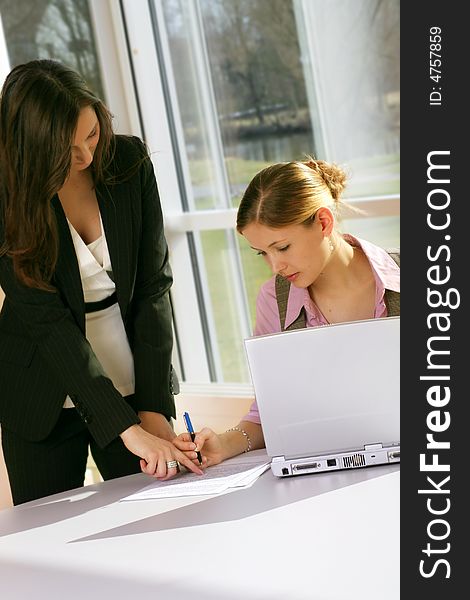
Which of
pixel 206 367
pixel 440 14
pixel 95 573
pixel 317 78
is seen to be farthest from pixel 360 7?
pixel 95 573

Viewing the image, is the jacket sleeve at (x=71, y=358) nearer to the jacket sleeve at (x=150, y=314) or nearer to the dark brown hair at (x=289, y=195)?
the jacket sleeve at (x=150, y=314)

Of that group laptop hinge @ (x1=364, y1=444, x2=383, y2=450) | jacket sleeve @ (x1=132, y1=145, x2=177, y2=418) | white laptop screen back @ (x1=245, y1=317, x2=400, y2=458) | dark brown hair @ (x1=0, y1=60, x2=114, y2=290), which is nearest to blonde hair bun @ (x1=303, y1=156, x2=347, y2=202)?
jacket sleeve @ (x1=132, y1=145, x2=177, y2=418)

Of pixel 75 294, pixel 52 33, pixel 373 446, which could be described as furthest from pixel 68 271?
pixel 52 33

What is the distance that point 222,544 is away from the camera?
1442 millimetres

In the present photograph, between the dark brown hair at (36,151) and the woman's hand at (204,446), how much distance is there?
0.46 metres

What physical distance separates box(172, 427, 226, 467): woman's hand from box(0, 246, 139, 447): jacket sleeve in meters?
0.14

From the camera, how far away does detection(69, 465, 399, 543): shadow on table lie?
1582 mm

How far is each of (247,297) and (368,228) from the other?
66 centimetres

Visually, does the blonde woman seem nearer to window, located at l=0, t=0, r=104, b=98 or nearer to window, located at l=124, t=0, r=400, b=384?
window, located at l=124, t=0, r=400, b=384

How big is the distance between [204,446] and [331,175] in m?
0.72

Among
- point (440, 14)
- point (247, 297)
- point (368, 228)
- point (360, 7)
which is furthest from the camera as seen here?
point (247, 297)

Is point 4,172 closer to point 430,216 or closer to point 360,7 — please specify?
point 430,216

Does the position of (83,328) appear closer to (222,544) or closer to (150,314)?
(150,314)

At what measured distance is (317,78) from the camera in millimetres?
3549
